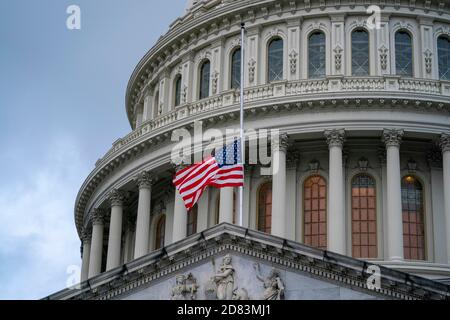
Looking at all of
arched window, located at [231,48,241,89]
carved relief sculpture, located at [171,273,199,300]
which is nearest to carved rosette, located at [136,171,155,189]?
arched window, located at [231,48,241,89]

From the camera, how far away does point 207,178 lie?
45781 millimetres

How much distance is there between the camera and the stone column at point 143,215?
57.1 m

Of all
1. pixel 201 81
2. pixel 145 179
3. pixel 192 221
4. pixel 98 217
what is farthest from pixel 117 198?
pixel 201 81

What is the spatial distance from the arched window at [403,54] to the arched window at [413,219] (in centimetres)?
567

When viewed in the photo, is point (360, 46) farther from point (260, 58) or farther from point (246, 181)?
point (246, 181)

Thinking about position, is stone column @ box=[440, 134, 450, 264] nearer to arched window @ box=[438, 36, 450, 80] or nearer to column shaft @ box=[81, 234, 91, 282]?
arched window @ box=[438, 36, 450, 80]

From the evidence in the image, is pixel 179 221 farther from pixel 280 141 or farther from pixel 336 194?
pixel 336 194

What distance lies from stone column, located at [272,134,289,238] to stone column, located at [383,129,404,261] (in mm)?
4406

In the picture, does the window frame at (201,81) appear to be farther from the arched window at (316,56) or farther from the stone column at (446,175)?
the stone column at (446,175)

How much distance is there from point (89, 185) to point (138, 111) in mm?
6225

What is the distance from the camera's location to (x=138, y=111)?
6762 cm

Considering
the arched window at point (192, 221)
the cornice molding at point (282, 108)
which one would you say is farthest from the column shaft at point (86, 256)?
the arched window at point (192, 221)

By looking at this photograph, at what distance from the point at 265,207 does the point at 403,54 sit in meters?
10.1
